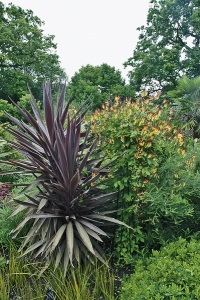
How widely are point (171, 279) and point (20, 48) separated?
52.8 ft

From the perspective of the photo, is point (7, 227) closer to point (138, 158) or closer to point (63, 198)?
point (63, 198)

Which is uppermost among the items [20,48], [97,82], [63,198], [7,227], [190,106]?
[97,82]

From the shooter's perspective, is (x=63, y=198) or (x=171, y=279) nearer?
(x=171, y=279)

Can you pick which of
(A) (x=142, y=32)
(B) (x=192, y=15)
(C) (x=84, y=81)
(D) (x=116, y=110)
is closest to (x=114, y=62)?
(C) (x=84, y=81)

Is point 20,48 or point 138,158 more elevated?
point 20,48

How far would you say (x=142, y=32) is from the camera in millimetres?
18359

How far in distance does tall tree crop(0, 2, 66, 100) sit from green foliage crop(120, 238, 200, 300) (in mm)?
14189

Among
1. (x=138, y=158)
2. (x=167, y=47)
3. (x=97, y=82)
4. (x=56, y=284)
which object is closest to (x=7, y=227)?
(x=56, y=284)

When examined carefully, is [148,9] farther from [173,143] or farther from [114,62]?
[173,143]

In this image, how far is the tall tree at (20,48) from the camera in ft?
48.9

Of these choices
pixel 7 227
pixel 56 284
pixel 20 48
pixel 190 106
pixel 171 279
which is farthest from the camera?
pixel 20 48

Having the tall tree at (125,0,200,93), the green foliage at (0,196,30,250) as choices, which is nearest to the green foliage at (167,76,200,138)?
the green foliage at (0,196,30,250)

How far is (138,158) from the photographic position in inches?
93.4

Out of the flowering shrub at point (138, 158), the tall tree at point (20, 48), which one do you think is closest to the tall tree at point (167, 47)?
the tall tree at point (20, 48)
